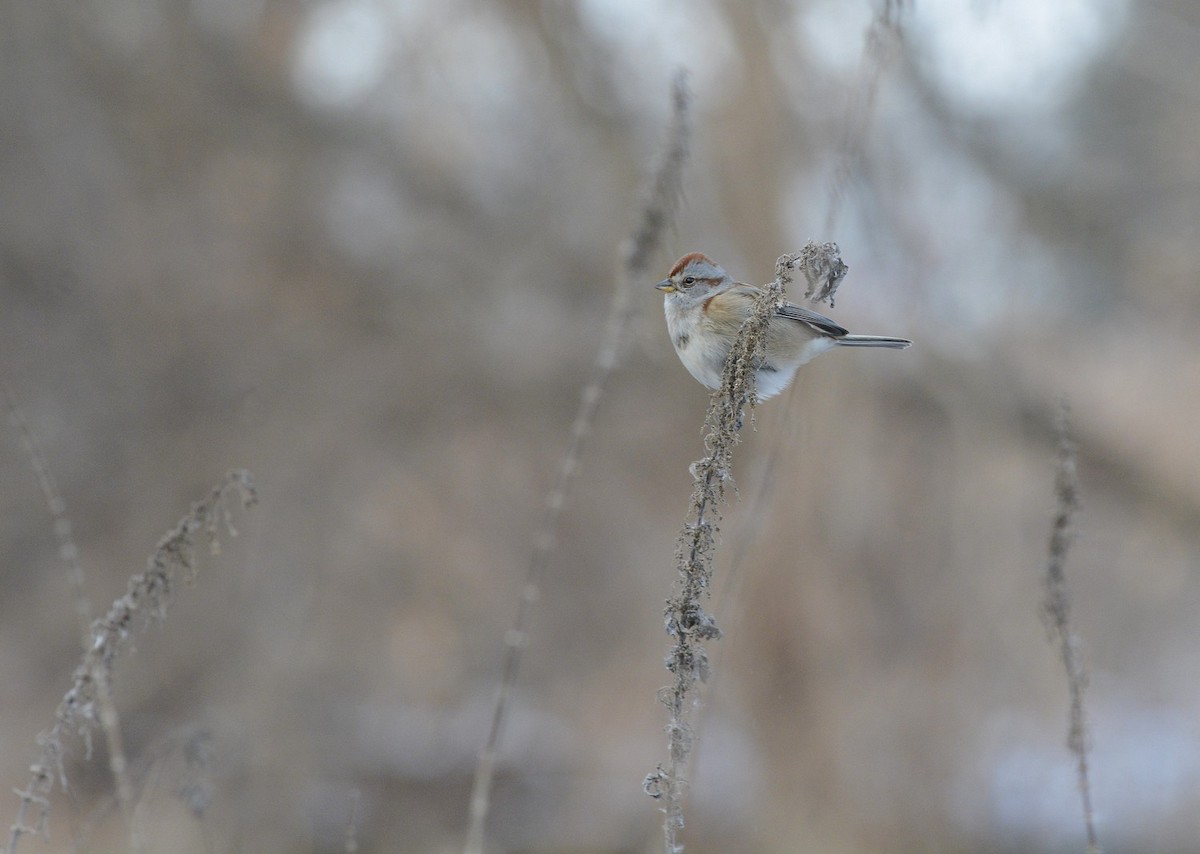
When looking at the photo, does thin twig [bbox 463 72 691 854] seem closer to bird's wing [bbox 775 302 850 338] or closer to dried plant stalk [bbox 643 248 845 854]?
dried plant stalk [bbox 643 248 845 854]

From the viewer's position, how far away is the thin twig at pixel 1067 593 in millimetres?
1703

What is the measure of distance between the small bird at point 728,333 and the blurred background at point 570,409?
2835mm

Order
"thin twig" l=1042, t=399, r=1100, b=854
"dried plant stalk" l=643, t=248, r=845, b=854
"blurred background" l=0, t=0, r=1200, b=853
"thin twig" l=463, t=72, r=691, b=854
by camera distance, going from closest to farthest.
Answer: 1. "thin twig" l=463, t=72, r=691, b=854
2. "dried plant stalk" l=643, t=248, r=845, b=854
3. "thin twig" l=1042, t=399, r=1100, b=854
4. "blurred background" l=0, t=0, r=1200, b=853

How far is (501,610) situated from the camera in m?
7.90

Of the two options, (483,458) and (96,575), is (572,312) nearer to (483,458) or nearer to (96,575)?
(483,458)

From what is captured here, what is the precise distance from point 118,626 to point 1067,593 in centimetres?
171

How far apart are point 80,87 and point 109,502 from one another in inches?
111

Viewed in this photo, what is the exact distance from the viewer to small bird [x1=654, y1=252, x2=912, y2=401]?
2418 millimetres

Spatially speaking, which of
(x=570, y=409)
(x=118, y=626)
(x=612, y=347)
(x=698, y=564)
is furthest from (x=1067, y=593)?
Answer: (x=570, y=409)

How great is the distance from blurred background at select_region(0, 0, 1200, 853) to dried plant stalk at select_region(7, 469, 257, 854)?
13.7ft

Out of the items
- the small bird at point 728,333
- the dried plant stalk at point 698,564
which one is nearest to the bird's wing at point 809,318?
the small bird at point 728,333

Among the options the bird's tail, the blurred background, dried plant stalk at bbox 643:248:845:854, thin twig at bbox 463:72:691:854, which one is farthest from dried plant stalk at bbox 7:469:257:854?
the blurred background

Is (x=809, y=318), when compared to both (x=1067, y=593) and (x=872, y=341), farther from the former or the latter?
(x=1067, y=593)

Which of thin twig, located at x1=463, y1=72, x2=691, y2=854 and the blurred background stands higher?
the blurred background
